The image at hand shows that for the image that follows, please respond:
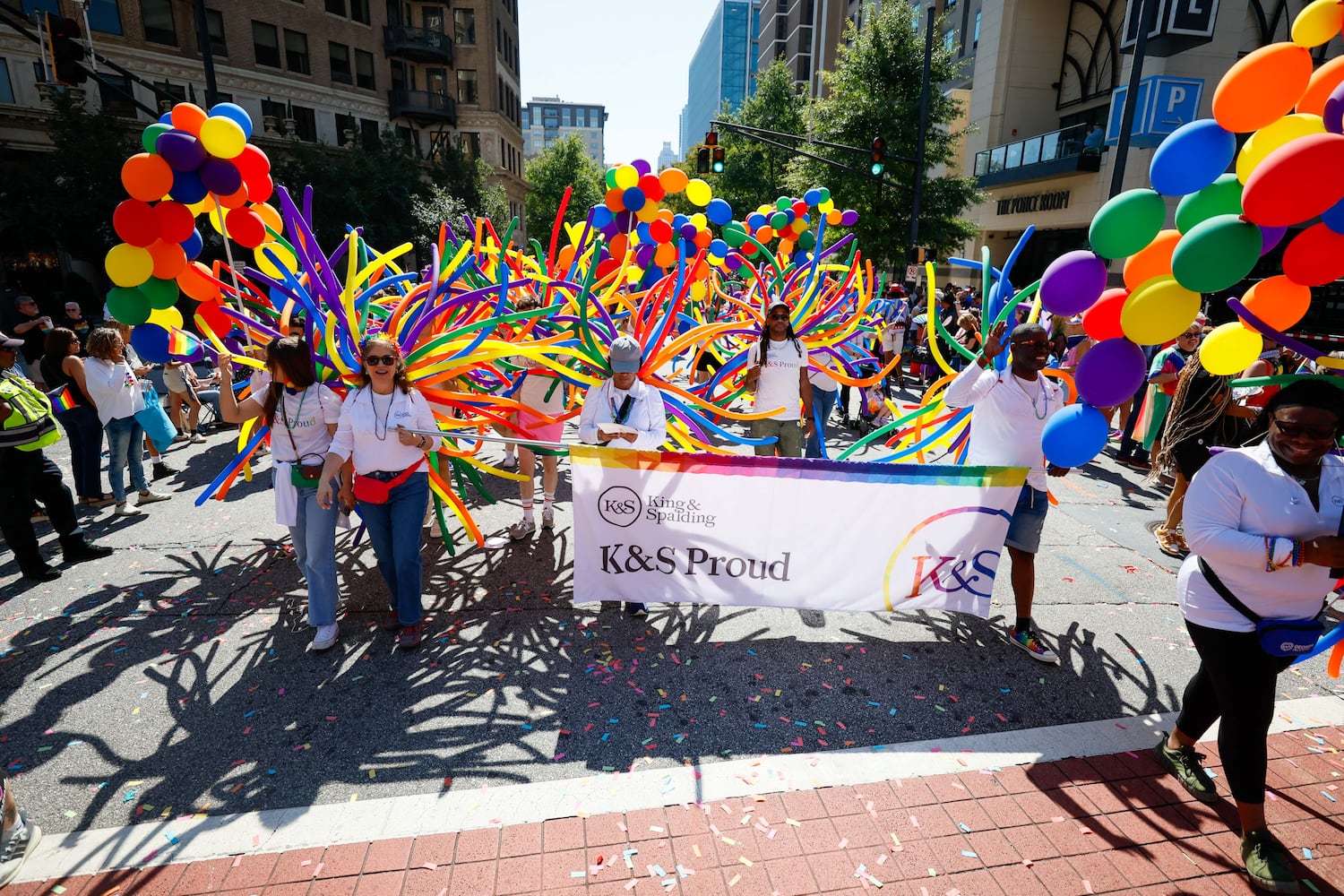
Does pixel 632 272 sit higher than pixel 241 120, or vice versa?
pixel 241 120

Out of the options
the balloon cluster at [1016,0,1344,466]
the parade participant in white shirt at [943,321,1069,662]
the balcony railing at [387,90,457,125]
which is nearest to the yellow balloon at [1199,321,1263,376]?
the balloon cluster at [1016,0,1344,466]

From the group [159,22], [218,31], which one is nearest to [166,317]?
[159,22]

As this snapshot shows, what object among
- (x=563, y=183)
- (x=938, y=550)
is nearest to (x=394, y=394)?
(x=938, y=550)

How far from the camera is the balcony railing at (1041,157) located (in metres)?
21.1

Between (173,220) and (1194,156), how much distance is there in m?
5.48

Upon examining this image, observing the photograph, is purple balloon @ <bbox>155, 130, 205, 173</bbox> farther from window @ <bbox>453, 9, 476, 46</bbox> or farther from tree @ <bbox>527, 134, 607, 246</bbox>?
tree @ <bbox>527, 134, 607, 246</bbox>

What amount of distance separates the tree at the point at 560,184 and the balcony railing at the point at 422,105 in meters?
10.7

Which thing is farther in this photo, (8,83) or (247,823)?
(8,83)

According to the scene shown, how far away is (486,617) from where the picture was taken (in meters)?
4.48

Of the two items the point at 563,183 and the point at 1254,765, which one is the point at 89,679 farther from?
the point at 563,183

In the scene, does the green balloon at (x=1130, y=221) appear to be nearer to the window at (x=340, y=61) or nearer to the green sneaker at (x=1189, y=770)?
the green sneaker at (x=1189, y=770)

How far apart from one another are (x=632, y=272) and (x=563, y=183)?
44.7m

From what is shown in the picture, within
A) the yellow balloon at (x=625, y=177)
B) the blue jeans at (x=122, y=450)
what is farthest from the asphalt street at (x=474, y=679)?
the yellow balloon at (x=625, y=177)

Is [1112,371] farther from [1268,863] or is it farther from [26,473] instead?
[26,473]
